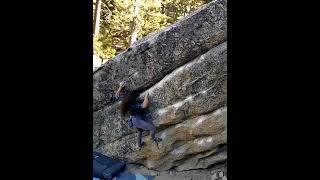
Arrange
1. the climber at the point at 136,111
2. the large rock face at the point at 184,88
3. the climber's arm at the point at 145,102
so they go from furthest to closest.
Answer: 1. the climber's arm at the point at 145,102
2. the large rock face at the point at 184,88
3. the climber at the point at 136,111

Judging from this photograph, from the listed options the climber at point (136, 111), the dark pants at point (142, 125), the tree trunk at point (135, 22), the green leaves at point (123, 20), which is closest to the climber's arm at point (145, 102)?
the climber at point (136, 111)

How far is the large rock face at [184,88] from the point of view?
31.4ft

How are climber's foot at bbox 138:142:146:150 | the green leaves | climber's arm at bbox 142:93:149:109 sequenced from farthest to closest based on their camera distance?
the green leaves < climber's foot at bbox 138:142:146:150 < climber's arm at bbox 142:93:149:109

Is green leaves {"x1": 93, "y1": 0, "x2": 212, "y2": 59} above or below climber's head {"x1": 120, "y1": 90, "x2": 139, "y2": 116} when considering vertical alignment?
above

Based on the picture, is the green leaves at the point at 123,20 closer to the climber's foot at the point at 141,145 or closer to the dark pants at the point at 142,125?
the climber's foot at the point at 141,145

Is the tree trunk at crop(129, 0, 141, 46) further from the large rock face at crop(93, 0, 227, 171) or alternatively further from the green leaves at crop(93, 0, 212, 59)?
the large rock face at crop(93, 0, 227, 171)

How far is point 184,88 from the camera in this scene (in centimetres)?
980

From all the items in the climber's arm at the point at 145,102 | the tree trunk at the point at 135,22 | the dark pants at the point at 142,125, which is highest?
the tree trunk at the point at 135,22

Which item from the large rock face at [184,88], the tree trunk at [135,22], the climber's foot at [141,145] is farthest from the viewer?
the tree trunk at [135,22]

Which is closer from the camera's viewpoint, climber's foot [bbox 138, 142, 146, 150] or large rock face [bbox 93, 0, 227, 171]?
large rock face [bbox 93, 0, 227, 171]

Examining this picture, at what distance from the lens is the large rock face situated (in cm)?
956

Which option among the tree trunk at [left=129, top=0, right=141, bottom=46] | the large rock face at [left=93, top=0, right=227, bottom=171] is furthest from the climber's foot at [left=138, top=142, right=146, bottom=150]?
the tree trunk at [left=129, top=0, right=141, bottom=46]
